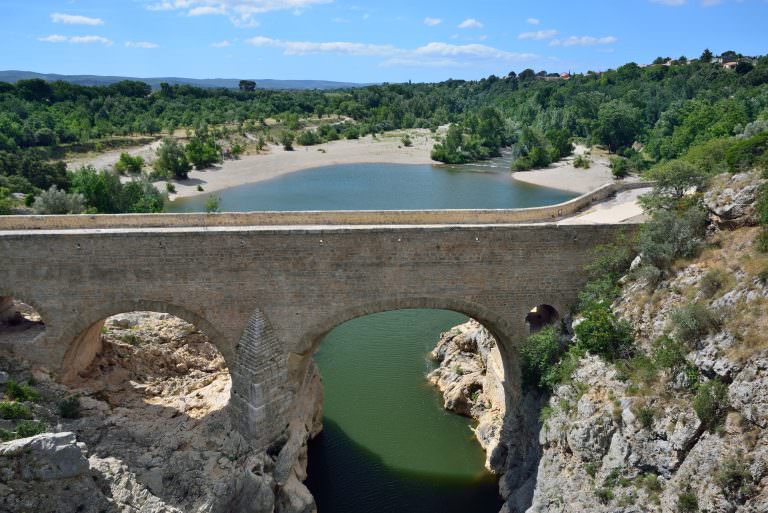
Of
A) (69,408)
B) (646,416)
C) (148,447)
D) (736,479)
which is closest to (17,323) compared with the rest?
(69,408)

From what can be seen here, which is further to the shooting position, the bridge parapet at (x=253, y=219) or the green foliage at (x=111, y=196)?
the green foliage at (x=111, y=196)

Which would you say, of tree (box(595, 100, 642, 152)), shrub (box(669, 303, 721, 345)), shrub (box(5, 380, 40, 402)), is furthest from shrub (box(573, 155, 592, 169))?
shrub (box(5, 380, 40, 402))

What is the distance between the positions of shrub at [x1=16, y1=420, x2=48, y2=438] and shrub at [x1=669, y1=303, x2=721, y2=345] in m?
13.8

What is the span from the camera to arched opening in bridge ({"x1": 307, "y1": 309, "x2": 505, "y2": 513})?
15.8 metres

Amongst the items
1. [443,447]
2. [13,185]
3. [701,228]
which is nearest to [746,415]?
[701,228]

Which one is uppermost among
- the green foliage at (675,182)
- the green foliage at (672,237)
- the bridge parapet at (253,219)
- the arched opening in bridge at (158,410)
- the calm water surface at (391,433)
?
the green foliage at (675,182)

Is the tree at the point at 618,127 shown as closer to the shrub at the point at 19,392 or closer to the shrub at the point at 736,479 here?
the shrub at the point at 736,479

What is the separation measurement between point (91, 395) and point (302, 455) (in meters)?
5.86

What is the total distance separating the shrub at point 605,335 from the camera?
12.9m

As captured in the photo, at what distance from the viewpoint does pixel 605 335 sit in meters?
13.0

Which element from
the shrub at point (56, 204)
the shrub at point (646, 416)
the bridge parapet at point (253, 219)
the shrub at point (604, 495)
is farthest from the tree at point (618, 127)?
the shrub at point (604, 495)

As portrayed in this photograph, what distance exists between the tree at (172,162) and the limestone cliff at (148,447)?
3590 cm

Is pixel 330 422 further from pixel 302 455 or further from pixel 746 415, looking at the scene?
pixel 746 415

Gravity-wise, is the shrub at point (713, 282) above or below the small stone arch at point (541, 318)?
above
